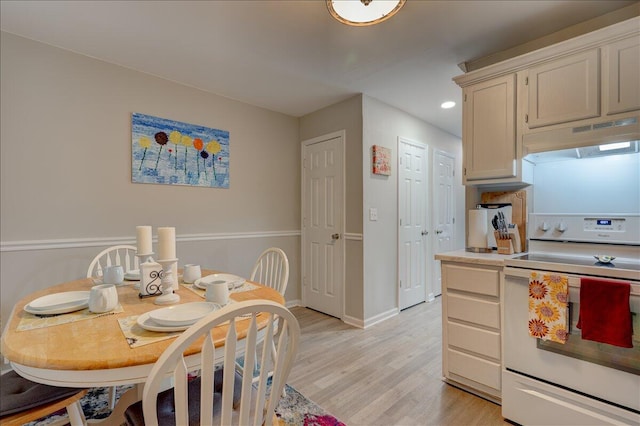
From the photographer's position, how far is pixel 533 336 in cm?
156

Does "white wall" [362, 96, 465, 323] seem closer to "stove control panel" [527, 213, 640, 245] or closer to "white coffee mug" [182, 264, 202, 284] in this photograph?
"stove control panel" [527, 213, 640, 245]

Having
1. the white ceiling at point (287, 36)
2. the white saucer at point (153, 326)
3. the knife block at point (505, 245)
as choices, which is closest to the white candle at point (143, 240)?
the white saucer at point (153, 326)

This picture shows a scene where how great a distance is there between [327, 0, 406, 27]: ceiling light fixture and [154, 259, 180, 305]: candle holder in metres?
1.48

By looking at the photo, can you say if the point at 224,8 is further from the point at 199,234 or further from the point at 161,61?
the point at 199,234

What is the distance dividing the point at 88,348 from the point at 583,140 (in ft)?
8.58

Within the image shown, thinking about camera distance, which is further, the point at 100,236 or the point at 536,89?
the point at 100,236

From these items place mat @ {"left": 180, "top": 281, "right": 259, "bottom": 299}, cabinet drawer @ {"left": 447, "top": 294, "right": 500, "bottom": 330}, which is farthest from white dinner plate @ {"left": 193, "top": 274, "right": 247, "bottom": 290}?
cabinet drawer @ {"left": 447, "top": 294, "right": 500, "bottom": 330}

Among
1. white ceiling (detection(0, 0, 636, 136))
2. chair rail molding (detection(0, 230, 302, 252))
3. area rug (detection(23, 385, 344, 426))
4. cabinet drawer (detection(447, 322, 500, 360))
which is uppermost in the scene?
white ceiling (detection(0, 0, 636, 136))

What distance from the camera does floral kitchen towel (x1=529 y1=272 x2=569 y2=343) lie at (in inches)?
57.3

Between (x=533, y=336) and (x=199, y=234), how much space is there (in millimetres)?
2774

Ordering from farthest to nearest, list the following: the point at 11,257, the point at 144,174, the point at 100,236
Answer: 1. the point at 144,174
2. the point at 100,236
3. the point at 11,257

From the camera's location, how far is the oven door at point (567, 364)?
132 centimetres

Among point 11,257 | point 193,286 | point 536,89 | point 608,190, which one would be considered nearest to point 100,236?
point 11,257

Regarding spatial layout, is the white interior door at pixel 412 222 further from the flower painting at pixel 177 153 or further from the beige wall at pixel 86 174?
the flower painting at pixel 177 153
